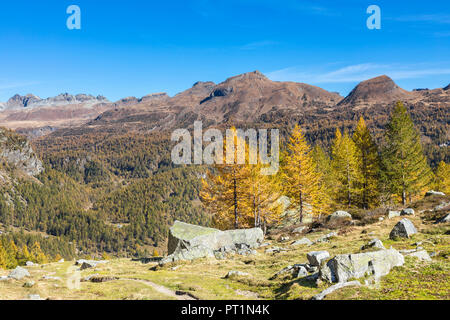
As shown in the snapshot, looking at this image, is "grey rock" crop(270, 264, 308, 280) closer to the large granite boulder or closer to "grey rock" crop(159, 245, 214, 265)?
the large granite boulder

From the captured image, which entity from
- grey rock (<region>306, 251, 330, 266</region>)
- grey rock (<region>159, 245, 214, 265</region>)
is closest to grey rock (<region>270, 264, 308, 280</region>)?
grey rock (<region>306, 251, 330, 266</region>)

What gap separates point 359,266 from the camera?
14.4m

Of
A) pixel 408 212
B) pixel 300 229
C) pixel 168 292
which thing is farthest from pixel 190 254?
pixel 408 212

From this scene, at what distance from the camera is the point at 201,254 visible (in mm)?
30484

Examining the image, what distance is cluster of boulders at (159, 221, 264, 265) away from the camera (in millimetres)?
30500

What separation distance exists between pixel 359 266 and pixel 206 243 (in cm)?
2066

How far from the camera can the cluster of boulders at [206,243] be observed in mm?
30500

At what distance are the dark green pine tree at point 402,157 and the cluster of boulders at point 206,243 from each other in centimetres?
2437

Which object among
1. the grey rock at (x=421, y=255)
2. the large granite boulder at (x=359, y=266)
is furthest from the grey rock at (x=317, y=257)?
the grey rock at (x=421, y=255)

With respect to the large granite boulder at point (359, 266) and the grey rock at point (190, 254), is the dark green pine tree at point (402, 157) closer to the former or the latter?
the grey rock at point (190, 254)

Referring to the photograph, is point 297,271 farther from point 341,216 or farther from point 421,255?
point 341,216

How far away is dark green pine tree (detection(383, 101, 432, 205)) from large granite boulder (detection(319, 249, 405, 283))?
113 ft
